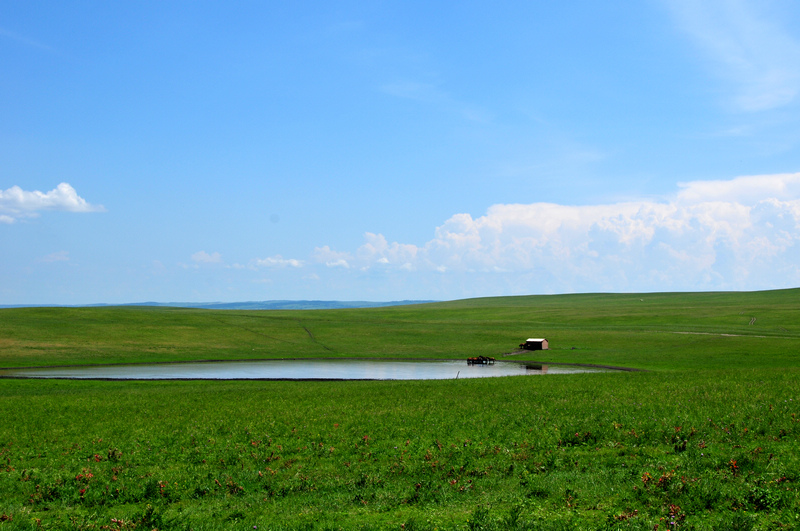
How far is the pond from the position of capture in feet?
A: 196

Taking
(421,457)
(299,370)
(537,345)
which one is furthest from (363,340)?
(421,457)

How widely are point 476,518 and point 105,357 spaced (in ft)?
259

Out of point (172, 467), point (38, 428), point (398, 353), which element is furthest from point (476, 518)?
point (398, 353)

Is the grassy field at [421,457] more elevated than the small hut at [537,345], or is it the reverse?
the grassy field at [421,457]

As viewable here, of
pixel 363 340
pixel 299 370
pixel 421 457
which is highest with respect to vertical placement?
pixel 421 457

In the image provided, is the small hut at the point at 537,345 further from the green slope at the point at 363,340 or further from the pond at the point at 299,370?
the pond at the point at 299,370

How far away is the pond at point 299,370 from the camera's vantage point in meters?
59.6

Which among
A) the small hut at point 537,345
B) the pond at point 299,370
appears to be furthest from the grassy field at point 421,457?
the small hut at point 537,345

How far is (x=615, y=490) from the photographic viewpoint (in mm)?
14695

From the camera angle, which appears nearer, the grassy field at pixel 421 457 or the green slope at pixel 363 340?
the grassy field at pixel 421 457

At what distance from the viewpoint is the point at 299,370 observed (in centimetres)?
6750

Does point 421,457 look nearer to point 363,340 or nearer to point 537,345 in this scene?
point 537,345

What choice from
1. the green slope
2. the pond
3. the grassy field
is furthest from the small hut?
the grassy field

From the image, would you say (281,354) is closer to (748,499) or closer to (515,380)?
(515,380)
